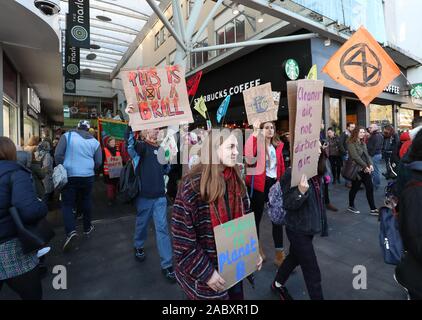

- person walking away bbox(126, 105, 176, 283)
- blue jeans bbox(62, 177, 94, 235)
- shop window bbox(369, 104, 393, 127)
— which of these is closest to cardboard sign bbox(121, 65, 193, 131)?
person walking away bbox(126, 105, 176, 283)

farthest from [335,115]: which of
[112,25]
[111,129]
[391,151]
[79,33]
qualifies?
[112,25]

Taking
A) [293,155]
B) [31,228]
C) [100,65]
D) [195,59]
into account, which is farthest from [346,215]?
[100,65]

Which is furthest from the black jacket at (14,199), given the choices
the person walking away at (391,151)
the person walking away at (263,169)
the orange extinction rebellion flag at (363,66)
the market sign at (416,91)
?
the market sign at (416,91)

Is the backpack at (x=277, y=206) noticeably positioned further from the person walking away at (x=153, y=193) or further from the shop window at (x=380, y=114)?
the shop window at (x=380, y=114)

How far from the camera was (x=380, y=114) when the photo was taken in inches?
639

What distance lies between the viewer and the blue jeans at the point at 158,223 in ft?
10.9

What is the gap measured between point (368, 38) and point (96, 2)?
54.7ft

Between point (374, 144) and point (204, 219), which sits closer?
point (204, 219)

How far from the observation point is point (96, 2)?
1552 cm

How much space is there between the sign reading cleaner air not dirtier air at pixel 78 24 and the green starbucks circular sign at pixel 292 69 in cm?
744

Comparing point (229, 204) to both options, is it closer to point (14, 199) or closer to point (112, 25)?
point (14, 199)

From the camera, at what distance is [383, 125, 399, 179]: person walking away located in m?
5.83

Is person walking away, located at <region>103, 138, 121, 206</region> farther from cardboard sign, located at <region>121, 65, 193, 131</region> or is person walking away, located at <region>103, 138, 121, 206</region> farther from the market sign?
the market sign
